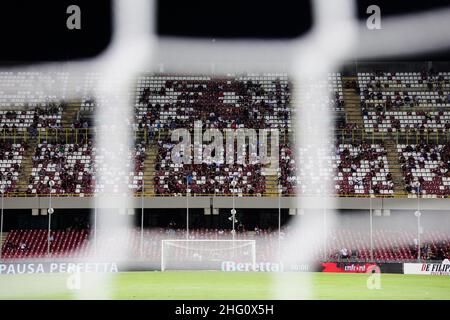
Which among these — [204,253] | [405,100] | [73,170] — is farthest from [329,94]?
[73,170]

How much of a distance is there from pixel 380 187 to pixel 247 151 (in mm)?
5666

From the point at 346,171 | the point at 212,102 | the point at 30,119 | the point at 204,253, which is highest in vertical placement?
the point at 212,102

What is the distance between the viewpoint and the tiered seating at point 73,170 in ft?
99.1

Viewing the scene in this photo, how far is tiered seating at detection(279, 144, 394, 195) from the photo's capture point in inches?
1188

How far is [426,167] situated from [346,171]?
11.2ft

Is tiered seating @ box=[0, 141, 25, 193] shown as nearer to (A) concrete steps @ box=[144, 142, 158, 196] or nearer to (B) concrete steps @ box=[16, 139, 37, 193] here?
(B) concrete steps @ box=[16, 139, 37, 193]

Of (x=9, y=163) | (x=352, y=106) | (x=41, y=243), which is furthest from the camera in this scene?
(x=352, y=106)

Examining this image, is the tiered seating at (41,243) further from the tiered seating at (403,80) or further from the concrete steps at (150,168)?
the tiered seating at (403,80)

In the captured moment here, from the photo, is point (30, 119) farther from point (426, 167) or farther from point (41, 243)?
point (426, 167)

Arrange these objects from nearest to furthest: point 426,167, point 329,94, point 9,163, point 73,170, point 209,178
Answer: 1. point 73,170
2. point 209,178
3. point 426,167
4. point 9,163
5. point 329,94

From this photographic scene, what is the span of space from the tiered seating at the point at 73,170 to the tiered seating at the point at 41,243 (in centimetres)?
179

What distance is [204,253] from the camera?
28266mm

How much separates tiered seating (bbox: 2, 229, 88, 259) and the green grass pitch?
522cm

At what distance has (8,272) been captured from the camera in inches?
1001
